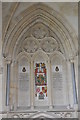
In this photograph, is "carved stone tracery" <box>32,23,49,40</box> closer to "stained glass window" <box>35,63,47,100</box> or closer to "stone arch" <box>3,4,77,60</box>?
"stone arch" <box>3,4,77,60</box>

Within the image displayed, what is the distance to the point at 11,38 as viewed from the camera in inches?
247

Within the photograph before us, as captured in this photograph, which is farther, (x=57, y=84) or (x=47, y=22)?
(x=47, y=22)

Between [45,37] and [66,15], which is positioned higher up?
[66,15]

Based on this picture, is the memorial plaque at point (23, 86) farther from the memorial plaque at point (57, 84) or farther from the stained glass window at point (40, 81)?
the memorial plaque at point (57, 84)

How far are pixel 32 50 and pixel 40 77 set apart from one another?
1080 mm

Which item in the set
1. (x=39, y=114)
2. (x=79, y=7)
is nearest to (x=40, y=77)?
(x=39, y=114)

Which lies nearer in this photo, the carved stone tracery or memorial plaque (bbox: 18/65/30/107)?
memorial plaque (bbox: 18/65/30/107)

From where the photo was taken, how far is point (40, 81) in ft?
20.8

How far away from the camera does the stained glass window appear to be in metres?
6.21

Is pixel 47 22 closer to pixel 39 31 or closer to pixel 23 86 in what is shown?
pixel 39 31

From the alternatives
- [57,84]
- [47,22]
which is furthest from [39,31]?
[57,84]

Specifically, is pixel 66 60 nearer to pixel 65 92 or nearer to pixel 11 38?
pixel 65 92

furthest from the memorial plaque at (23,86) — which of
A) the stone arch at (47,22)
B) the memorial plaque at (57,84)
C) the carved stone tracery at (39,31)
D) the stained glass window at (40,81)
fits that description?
the carved stone tracery at (39,31)

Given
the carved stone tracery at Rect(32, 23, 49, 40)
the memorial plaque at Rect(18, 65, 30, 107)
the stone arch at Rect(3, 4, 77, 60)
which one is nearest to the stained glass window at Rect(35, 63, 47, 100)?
the memorial plaque at Rect(18, 65, 30, 107)
